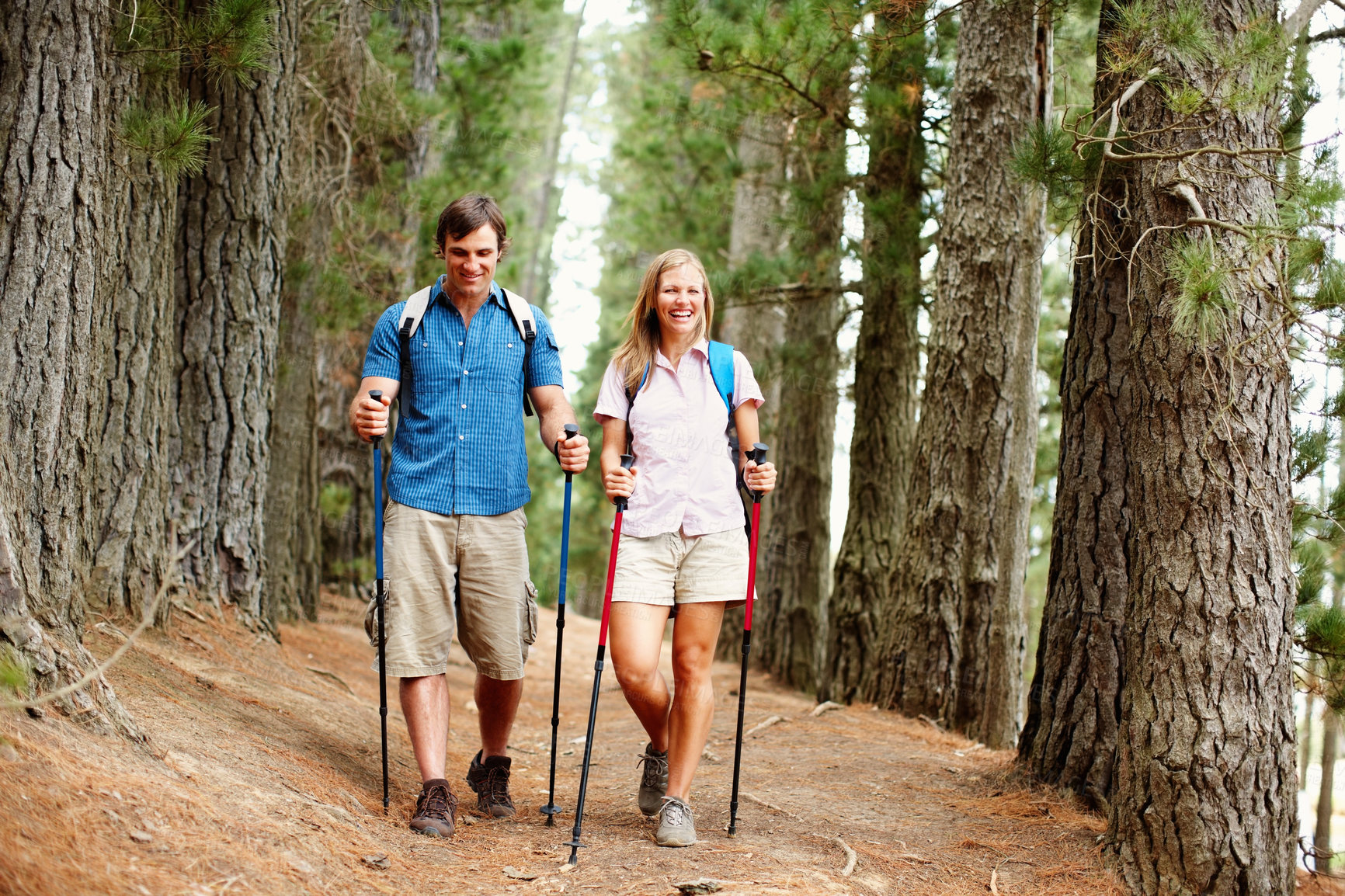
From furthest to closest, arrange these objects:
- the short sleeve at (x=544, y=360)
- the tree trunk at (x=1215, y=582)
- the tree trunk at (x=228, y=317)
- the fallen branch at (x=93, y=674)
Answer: the tree trunk at (x=228, y=317), the short sleeve at (x=544, y=360), the tree trunk at (x=1215, y=582), the fallen branch at (x=93, y=674)

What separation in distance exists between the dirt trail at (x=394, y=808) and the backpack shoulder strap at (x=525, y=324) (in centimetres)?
151

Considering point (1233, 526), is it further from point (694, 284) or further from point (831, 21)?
point (831, 21)

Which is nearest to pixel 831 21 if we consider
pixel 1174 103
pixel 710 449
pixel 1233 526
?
pixel 1174 103

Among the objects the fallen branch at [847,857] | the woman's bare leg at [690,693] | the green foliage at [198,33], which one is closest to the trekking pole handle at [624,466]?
the woman's bare leg at [690,693]

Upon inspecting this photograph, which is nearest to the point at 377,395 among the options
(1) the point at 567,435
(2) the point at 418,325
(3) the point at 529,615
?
(2) the point at 418,325

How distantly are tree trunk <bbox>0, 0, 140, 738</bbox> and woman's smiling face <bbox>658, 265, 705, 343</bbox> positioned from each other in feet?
6.76

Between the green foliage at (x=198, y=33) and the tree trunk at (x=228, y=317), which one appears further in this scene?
the tree trunk at (x=228, y=317)

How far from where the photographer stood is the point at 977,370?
6207 mm

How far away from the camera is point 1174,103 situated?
135 inches

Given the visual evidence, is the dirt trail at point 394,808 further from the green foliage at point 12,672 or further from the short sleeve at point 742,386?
the short sleeve at point 742,386

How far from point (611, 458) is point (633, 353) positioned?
40cm

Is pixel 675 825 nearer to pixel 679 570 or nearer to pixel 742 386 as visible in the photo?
pixel 679 570

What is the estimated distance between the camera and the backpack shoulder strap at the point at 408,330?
372 centimetres

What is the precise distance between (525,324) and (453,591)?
0.99 meters
